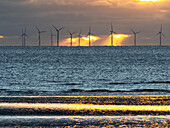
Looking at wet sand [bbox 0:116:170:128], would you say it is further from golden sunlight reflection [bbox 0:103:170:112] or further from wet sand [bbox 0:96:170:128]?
golden sunlight reflection [bbox 0:103:170:112]

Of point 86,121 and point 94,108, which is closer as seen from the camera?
point 86,121

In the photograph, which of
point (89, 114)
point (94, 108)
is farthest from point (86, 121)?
point (94, 108)

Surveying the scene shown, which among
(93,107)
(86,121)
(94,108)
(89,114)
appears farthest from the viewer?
(93,107)

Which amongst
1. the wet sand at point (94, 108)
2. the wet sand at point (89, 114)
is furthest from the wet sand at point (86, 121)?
the wet sand at point (94, 108)

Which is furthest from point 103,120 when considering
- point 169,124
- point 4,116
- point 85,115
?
point 4,116

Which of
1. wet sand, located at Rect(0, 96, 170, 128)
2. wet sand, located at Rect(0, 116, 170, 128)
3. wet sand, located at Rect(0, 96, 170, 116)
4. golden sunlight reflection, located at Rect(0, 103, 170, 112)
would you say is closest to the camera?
wet sand, located at Rect(0, 116, 170, 128)

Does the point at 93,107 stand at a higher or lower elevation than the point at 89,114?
higher

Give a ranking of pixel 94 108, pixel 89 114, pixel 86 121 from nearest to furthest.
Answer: pixel 86 121 < pixel 89 114 < pixel 94 108

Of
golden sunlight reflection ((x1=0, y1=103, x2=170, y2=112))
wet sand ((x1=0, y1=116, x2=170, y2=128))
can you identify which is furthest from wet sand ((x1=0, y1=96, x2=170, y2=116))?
wet sand ((x1=0, y1=116, x2=170, y2=128))

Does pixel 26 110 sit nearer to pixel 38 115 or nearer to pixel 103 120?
pixel 38 115

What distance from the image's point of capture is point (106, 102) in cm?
2345

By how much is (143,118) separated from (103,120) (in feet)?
6.30

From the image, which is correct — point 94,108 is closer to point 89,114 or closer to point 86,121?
point 89,114

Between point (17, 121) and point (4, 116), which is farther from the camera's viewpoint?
point (4, 116)
